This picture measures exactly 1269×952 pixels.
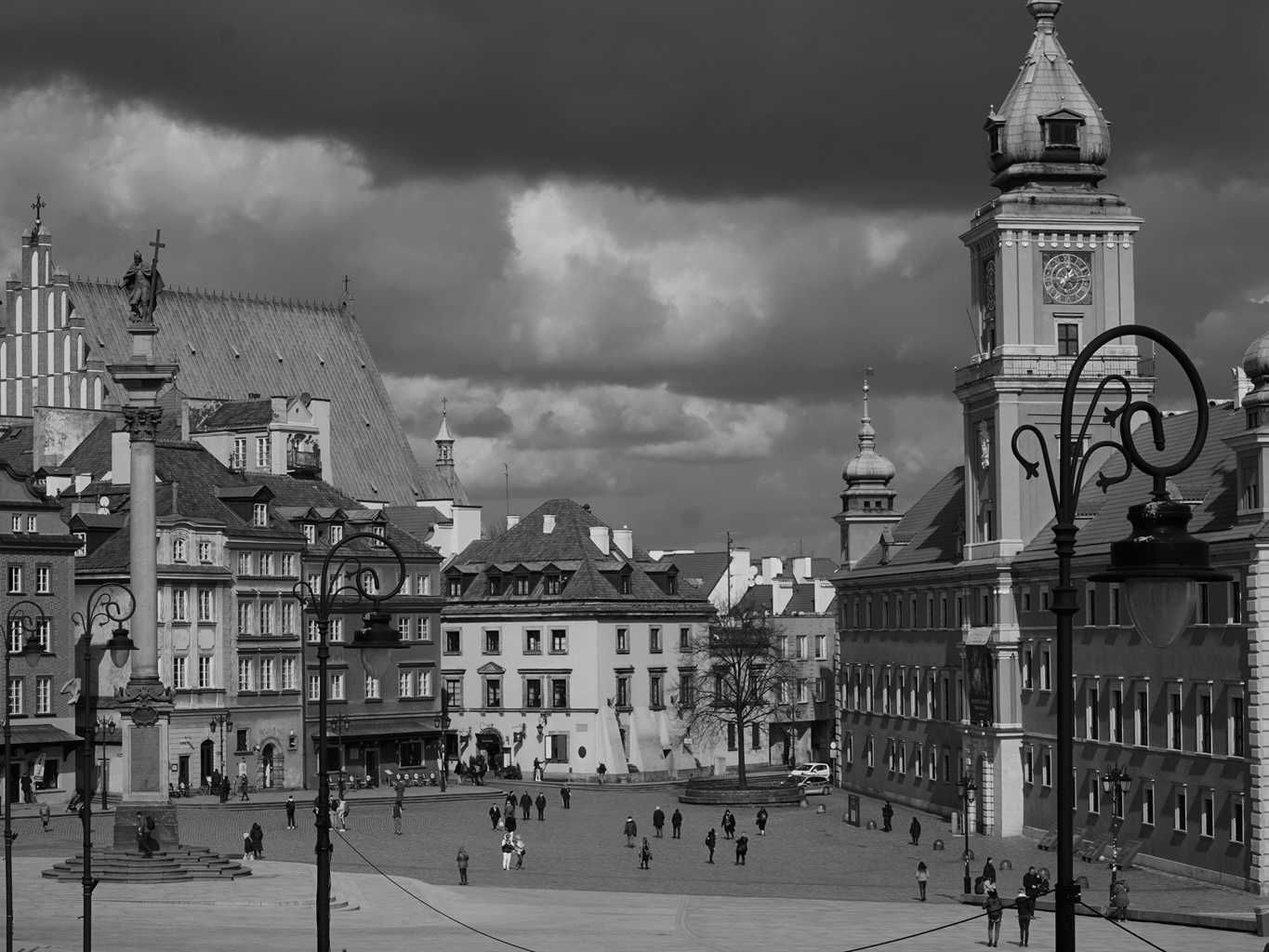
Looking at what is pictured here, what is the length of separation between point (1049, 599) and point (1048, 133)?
18.9m

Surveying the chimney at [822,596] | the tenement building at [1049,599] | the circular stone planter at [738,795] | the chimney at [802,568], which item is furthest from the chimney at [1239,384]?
the chimney at [802,568]

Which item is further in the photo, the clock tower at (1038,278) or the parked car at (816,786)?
the parked car at (816,786)

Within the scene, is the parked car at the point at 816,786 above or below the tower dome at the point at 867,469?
below

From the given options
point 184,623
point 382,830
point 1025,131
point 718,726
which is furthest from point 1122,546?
point 718,726

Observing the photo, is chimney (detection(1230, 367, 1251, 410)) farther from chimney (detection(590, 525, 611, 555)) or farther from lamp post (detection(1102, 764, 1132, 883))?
chimney (detection(590, 525, 611, 555))

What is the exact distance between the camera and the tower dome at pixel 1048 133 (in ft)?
304

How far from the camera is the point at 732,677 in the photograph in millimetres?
121250

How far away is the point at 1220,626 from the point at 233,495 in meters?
51.6

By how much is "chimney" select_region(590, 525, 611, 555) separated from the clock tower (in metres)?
35.7

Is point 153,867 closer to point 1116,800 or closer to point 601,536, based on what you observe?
point 1116,800

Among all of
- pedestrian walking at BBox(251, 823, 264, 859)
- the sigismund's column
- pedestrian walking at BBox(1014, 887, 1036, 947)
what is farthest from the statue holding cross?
pedestrian walking at BBox(1014, 887, 1036, 947)

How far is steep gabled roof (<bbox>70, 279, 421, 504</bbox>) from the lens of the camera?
5374 inches

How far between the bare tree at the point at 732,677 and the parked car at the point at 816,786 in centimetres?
347

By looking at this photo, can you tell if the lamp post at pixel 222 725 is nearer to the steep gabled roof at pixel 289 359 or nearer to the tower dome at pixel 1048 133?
the steep gabled roof at pixel 289 359
